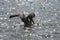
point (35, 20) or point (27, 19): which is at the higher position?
point (27, 19)

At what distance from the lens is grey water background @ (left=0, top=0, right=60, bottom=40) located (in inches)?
618

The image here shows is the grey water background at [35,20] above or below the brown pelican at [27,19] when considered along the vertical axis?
below

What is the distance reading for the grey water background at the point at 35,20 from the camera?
15.7m

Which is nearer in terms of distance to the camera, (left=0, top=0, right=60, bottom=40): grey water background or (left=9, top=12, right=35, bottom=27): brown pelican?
(left=0, top=0, right=60, bottom=40): grey water background

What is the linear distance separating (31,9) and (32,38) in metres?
6.11

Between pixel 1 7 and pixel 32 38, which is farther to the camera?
pixel 1 7

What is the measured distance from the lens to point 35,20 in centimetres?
1811

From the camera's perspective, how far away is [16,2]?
24344mm

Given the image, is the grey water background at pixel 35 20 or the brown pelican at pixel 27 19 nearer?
the grey water background at pixel 35 20

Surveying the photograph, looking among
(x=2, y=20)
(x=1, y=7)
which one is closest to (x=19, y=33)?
(x=2, y=20)

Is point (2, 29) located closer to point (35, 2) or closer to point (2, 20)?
point (2, 20)

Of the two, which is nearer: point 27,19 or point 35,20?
point 27,19

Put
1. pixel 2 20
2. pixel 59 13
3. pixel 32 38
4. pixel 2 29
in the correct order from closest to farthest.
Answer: pixel 32 38
pixel 2 29
pixel 2 20
pixel 59 13

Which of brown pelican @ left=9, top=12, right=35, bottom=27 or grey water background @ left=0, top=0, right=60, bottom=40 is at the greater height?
brown pelican @ left=9, top=12, right=35, bottom=27
